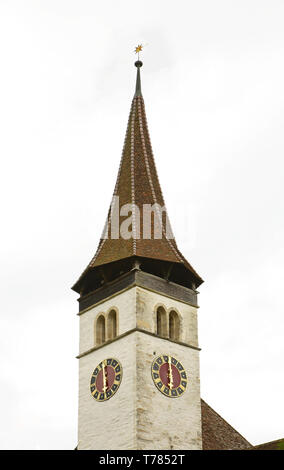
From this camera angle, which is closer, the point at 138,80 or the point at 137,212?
the point at 137,212

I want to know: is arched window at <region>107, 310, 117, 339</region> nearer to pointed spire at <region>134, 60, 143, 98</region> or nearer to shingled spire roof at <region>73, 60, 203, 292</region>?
shingled spire roof at <region>73, 60, 203, 292</region>

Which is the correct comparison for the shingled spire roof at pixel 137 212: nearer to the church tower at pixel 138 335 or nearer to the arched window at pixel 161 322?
the church tower at pixel 138 335

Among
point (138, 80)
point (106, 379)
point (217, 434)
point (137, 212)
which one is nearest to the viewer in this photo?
point (106, 379)

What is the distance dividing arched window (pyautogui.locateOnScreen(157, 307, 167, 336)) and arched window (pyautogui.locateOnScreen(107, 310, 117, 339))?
5.37 ft

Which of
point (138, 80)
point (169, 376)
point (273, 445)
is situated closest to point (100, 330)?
point (169, 376)

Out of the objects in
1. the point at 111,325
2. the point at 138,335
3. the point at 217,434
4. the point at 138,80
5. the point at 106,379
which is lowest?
the point at 217,434

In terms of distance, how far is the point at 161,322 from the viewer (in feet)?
130

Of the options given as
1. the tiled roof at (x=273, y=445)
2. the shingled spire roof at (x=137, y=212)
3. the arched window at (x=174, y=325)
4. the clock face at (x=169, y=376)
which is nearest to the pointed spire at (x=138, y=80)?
the shingled spire roof at (x=137, y=212)

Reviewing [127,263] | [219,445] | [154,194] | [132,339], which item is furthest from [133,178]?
[219,445]

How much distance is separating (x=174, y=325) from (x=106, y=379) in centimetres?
346

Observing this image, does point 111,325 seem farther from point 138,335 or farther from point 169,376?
point 169,376

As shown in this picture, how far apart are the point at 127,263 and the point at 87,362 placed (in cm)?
400

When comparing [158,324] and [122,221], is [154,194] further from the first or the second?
[158,324]

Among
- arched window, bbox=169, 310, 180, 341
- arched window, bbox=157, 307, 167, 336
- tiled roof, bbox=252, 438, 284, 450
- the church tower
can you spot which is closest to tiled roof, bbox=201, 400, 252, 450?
the church tower
